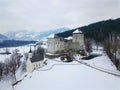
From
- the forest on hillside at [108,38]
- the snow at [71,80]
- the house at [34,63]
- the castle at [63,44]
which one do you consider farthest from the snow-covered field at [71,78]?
the castle at [63,44]

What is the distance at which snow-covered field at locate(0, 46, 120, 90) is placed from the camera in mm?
24842

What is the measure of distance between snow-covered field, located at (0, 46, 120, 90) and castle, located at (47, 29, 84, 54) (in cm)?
729

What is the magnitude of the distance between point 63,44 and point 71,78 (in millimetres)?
15628

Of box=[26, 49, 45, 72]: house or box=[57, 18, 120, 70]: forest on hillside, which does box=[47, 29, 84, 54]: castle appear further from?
box=[26, 49, 45, 72]: house

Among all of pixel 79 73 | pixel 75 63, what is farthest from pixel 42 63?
pixel 79 73

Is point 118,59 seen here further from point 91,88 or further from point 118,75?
point 91,88

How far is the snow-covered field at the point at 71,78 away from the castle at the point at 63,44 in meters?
7.29

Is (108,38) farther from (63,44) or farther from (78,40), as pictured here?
(63,44)

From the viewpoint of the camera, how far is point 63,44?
139 feet

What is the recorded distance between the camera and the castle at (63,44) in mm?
41062

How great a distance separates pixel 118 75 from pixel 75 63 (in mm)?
7873

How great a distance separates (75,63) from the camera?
33438mm

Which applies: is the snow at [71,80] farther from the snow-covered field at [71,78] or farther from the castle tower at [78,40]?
the castle tower at [78,40]

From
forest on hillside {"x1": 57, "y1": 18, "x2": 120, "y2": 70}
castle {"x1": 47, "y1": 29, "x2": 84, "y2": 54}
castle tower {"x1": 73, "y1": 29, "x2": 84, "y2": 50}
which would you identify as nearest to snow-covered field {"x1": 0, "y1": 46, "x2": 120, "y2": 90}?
forest on hillside {"x1": 57, "y1": 18, "x2": 120, "y2": 70}
